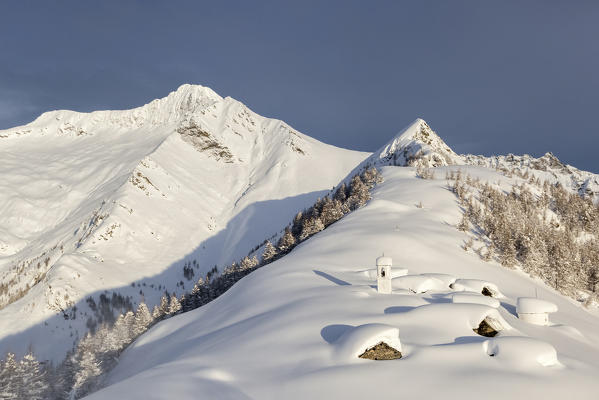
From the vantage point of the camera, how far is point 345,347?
A: 830 inches

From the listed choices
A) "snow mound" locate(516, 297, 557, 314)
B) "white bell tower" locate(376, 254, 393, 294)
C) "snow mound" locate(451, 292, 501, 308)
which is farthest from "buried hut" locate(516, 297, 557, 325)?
"white bell tower" locate(376, 254, 393, 294)

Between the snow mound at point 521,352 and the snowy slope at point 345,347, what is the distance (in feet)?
0.16

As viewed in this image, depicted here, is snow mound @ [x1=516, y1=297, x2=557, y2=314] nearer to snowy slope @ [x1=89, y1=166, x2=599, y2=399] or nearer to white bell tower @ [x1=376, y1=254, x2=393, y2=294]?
snowy slope @ [x1=89, y1=166, x2=599, y2=399]

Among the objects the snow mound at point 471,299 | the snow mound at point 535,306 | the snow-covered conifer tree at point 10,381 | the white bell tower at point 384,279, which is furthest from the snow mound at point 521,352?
the snow-covered conifer tree at point 10,381

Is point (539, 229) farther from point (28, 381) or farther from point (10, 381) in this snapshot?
point (10, 381)

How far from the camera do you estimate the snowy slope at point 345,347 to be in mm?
18203

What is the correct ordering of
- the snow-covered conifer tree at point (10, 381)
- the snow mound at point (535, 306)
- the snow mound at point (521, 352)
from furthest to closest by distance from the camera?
the snow-covered conifer tree at point (10, 381) → the snow mound at point (535, 306) → the snow mound at point (521, 352)

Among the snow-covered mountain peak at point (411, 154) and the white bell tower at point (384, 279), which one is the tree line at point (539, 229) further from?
the snow-covered mountain peak at point (411, 154)

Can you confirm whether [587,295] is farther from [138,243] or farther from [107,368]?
[138,243]

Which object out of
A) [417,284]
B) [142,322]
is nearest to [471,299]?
[417,284]

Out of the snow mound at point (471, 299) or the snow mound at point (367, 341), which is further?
the snow mound at point (471, 299)

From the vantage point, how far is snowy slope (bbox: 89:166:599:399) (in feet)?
59.7

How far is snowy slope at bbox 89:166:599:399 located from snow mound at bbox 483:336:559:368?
0.16 feet

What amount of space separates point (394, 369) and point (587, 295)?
5688 cm
